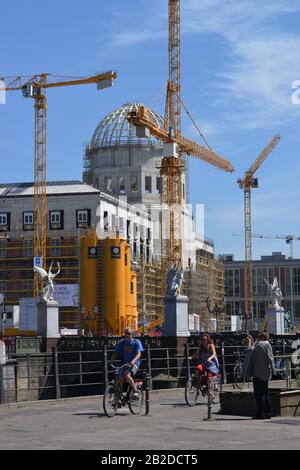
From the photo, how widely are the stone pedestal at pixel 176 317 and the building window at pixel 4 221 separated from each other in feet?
219

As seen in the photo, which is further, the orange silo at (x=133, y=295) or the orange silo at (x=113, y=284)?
the orange silo at (x=133, y=295)

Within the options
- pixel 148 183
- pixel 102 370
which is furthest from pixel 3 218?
pixel 102 370

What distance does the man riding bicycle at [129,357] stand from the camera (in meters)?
21.1

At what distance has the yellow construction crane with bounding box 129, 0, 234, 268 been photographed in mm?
121500

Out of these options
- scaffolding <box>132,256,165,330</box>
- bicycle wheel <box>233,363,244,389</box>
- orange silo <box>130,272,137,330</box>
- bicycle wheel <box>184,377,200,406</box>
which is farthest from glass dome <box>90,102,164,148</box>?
bicycle wheel <box>184,377,200,406</box>

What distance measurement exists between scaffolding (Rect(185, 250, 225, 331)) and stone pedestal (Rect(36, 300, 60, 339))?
76.6 m

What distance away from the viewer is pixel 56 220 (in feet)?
362

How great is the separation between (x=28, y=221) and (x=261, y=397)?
92144 mm

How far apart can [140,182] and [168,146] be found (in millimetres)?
23542

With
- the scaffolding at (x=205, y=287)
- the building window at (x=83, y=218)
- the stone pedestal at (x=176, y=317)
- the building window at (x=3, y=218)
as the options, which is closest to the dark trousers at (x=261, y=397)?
the stone pedestal at (x=176, y=317)

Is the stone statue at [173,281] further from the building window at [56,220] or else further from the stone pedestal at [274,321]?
the building window at [56,220]

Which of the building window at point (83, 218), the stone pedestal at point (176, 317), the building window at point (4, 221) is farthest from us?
the building window at point (4, 221)

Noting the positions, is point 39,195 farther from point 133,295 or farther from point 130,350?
point 130,350
